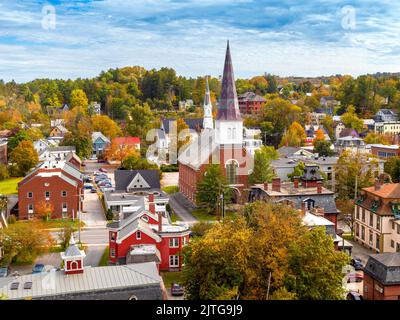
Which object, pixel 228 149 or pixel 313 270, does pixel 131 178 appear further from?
pixel 313 270

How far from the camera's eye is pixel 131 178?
1908 inches

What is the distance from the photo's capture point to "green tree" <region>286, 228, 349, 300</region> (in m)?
20.5

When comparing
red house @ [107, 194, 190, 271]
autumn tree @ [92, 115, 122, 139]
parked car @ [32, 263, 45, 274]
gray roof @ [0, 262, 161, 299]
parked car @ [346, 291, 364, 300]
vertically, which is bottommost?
parked car @ [346, 291, 364, 300]

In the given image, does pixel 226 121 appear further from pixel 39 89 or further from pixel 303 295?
pixel 39 89

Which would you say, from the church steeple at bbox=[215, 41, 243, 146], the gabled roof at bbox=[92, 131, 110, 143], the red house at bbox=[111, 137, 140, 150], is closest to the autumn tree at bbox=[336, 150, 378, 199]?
the church steeple at bbox=[215, 41, 243, 146]

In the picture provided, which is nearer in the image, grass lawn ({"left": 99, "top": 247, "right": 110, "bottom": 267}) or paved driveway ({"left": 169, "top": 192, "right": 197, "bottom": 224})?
grass lawn ({"left": 99, "top": 247, "right": 110, "bottom": 267})

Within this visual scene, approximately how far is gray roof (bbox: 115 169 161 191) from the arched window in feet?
22.4

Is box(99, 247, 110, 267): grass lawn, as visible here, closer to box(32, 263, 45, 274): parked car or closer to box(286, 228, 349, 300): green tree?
box(32, 263, 45, 274): parked car

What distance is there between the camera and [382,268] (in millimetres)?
23984

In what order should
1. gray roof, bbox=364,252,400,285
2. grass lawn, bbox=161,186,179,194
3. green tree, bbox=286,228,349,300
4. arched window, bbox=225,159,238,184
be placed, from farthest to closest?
1. grass lawn, bbox=161,186,179,194
2. arched window, bbox=225,159,238,184
3. gray roof, bbox=364,252,400,285
4. green tree, bbox=286,228,349,300

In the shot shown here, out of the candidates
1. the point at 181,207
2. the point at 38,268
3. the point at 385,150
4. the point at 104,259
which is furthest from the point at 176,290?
the point at 385,150

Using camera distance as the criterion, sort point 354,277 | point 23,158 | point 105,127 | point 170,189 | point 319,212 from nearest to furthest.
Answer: point 354,277, point 319,212, point 170,189, point 23,158, point 105,127

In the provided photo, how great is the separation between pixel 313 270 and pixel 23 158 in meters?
50.1
